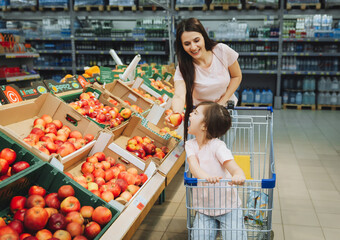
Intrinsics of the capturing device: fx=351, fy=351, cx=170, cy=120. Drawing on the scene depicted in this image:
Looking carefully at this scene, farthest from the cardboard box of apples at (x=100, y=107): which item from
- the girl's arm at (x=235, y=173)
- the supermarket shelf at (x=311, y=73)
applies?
the supermarket shelf at (x=311, y=73)

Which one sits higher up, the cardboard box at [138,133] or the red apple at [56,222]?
the cardboard box at [138,133]

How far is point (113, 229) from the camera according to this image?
1.76 m

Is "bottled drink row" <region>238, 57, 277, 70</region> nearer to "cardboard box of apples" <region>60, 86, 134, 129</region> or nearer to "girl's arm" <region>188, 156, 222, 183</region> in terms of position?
"cardboard box of apples" <region>60, 86, 134, 129</region>

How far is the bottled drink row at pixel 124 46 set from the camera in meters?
9.11

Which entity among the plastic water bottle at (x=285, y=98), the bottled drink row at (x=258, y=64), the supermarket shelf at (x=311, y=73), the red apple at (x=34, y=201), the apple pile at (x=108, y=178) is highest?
the bottled drink row at (x=258, y=64)

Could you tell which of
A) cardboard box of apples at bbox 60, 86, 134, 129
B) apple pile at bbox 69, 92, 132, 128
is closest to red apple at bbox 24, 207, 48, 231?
cardboard box of apples at bbox 60, 86, 134, 129

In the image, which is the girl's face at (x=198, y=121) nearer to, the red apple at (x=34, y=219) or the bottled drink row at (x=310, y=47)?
the red apple at (x=34, y=219)

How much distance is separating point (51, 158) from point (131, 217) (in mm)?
543

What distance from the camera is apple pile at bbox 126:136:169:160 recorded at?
Answer: 2.89m

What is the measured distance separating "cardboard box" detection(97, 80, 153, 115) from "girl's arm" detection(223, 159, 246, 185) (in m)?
2.13

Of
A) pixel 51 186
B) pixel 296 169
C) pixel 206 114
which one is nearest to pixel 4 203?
pixel 51 186

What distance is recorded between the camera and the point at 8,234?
146cm

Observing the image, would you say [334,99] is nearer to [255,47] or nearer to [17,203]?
[255,47]

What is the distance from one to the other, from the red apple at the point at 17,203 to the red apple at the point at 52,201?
0.36 ft
